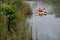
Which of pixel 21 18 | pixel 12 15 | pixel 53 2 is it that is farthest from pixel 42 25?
pixel 53 2

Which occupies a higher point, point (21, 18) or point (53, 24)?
point (21, 18)

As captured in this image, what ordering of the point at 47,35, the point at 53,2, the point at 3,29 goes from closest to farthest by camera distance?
the point at 3,29 → the point at 47,35 → the point at 53,2

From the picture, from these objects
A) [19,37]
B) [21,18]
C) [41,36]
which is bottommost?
[41,36]

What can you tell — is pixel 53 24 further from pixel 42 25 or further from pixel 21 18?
pixel 21 18

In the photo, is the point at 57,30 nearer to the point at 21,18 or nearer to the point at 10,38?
the point at 21,18

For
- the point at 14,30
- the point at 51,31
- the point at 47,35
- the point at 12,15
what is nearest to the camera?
the point at 14,30

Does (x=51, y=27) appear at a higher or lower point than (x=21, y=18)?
lower

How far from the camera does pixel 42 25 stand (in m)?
3.98

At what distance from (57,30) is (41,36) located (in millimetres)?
509

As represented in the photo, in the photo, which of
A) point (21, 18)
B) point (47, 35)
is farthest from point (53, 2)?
point (21, 18)

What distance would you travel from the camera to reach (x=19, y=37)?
2.33m

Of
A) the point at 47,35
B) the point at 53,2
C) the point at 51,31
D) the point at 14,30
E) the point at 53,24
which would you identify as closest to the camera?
the point at 14,30

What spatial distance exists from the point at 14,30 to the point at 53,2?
13.6ft

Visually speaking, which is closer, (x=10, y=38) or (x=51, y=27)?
(x=10, y=38)
